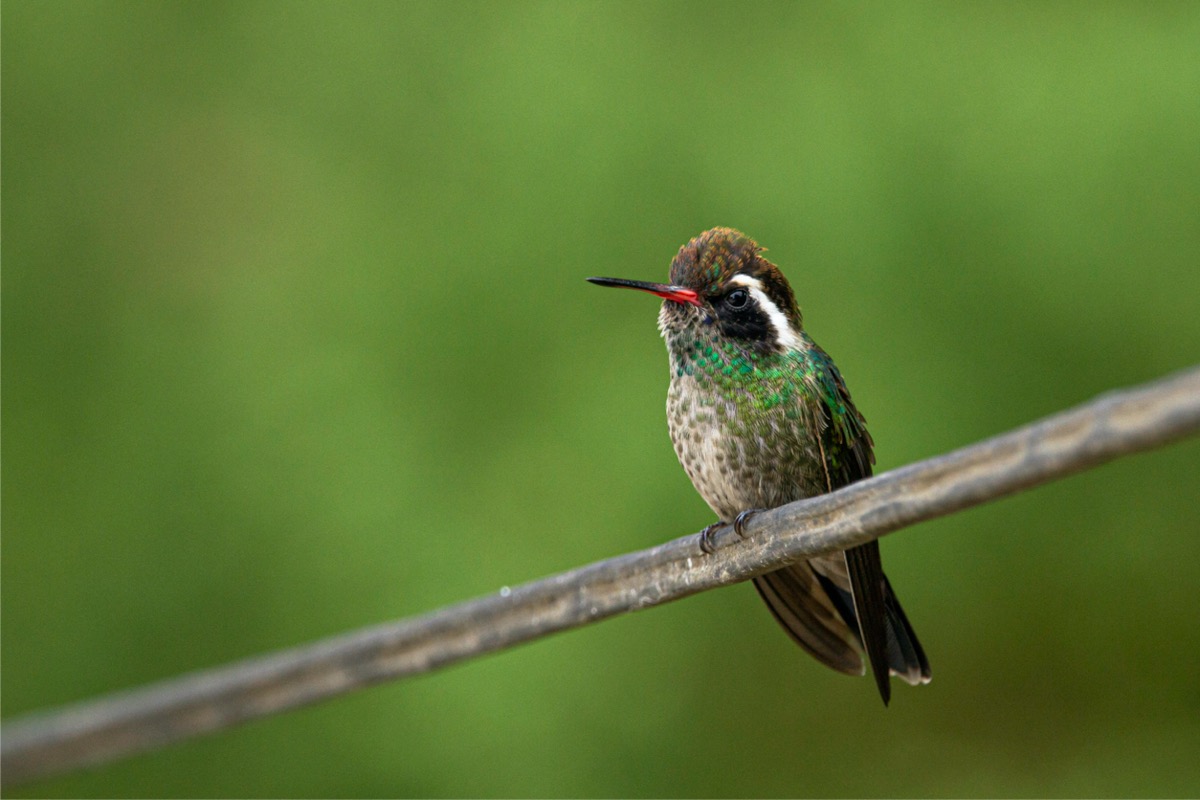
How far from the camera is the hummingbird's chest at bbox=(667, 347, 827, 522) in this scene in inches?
56.2

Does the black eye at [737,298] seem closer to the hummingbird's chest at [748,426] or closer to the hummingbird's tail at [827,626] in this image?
the hummingbird's chest at [748,426]

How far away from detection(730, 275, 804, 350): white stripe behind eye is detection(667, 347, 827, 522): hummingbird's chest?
0.03 metres

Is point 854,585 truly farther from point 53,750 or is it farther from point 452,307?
point 452,307

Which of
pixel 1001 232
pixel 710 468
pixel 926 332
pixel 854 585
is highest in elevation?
pixel 1001 232

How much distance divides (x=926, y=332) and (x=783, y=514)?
1656 millimetres

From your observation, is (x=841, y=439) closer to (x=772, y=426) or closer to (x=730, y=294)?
(x=772, y=426)

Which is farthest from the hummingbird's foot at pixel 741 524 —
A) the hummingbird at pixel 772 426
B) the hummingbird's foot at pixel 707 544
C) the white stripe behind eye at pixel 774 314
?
the white stripe behind eye at pixel 774 314

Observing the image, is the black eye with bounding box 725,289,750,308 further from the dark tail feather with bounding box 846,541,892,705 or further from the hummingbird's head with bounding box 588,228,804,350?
the dark tail feather with bounding box 846,541,892,705

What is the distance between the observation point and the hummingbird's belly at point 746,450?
144 centimetres

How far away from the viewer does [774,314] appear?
4.56ft

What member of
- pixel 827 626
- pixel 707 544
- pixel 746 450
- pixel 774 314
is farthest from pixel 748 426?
pixel 707 544

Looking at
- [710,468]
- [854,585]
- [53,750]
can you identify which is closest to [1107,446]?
[854,585]

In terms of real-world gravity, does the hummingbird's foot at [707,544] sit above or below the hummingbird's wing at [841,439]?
below

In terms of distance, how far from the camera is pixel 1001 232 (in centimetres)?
241
